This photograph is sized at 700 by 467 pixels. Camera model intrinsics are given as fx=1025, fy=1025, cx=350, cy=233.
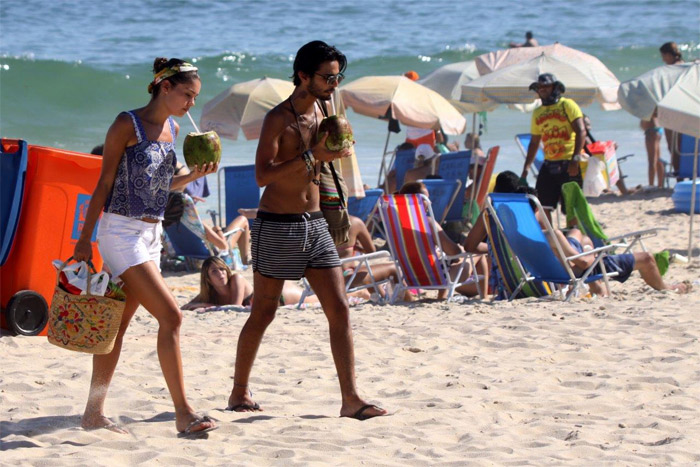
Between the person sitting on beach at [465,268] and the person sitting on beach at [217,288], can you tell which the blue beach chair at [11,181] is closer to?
the person sitting on beach at [217,288]

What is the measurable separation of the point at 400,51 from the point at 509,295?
79.9ft

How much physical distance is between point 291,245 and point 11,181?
192 cm

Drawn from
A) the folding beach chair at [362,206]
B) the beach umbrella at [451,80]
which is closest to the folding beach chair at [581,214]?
the folding beach chair at [362,206]

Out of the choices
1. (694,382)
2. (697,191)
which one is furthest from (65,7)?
(694,382)

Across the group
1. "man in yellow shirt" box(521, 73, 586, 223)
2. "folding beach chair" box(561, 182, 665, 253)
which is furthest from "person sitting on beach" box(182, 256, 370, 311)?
"man in yellow shirt" box(521, 73, 586, 223)

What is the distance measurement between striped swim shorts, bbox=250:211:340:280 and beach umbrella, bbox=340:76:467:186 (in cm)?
657

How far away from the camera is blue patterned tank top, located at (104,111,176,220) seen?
3475 mm

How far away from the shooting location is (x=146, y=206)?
138 inches

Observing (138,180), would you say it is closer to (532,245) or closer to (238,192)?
(532,245)

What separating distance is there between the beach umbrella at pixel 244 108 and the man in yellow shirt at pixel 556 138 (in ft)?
8.64

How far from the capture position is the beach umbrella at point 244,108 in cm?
1008

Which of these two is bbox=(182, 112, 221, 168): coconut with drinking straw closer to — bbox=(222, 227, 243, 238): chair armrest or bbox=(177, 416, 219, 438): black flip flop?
bbox=(177, 416, 219, 438): black flip flop

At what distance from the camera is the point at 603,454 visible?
3359 mm

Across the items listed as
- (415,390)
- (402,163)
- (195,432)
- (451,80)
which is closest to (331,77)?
(195,432)
